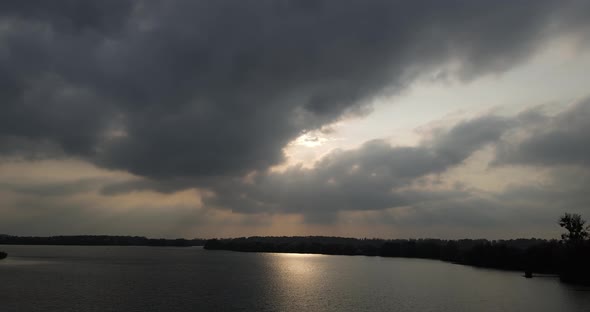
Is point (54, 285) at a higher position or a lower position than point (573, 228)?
lower

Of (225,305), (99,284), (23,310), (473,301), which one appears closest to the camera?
(23,310)

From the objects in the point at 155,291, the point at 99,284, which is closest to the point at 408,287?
the point at 155,291

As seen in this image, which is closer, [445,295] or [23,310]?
[23,310]

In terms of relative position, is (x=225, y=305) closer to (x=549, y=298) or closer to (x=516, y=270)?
(x=549, y=298)

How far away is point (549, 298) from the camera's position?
238 ft

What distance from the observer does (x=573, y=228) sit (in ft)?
377

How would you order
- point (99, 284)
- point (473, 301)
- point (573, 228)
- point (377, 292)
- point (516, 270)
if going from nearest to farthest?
1. point (473, 301)
2. point (377, 292)
3. point (99, 284)
4. point (573, 228)
5. point (516, 270)

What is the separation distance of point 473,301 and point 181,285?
55.1 meters

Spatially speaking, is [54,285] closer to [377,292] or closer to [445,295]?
[377,292]

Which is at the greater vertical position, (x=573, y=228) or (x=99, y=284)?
(x=573, y=228)

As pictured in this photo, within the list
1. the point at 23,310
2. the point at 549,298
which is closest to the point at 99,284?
the point at 23,310

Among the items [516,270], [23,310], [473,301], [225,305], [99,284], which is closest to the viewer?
[23,310]

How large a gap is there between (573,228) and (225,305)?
99.8 meters

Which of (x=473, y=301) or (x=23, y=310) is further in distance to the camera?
(x=473, y=301)
